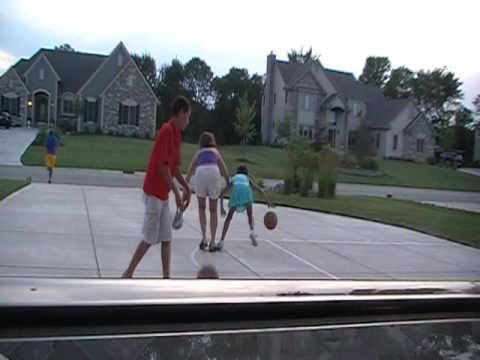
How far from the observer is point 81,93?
1.43 meters

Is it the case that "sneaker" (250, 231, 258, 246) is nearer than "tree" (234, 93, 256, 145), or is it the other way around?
"tree" (234, 93, 256, 145)

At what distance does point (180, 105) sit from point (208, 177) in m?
0.55

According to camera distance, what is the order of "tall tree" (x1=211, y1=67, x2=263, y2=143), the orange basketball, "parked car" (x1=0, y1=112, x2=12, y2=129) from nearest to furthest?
"parked car" (x1=0, y1=112, x2=12, y2=129)
"tall tree" (x1=211, y1=67, x2=263, y2=143)
the orange basketball

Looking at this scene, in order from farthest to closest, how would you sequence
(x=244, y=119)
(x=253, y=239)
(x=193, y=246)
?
(x=253, y=239) < (x=193, y=246) < (x=244, y=119)

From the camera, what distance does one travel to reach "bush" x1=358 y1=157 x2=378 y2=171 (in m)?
1.66

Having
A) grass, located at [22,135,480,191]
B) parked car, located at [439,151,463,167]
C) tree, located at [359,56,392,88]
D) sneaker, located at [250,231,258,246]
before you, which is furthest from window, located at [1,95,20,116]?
sneaker, located at [250,231,258,246]

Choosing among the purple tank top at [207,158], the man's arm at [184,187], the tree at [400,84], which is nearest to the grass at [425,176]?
the tree at [400,84]

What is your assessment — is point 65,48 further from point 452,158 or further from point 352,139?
point 452,158

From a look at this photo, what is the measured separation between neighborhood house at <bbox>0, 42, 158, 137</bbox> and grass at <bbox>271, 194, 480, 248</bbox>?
2.60 feet

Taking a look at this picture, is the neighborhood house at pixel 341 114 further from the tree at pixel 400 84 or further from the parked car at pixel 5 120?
the parked car at pixel 5 120

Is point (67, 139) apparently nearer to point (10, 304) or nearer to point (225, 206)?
point (10, 304)

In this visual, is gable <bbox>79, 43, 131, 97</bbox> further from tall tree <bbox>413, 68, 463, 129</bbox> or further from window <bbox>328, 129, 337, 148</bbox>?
tall tree <bbox>413, 68, 463, 129</bbox>

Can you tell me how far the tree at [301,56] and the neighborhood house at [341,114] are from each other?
0.04 feet

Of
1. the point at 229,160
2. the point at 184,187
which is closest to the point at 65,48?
the point at 229,160
